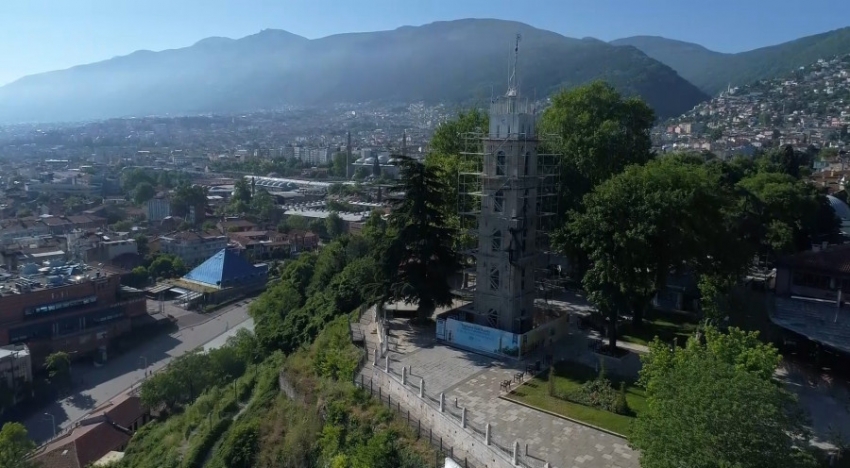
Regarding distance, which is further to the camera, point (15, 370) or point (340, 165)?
point (340, 165)

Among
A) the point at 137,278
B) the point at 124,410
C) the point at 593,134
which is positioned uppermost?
the point at 593,134

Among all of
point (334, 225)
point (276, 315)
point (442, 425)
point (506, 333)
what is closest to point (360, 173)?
point (334, 225)

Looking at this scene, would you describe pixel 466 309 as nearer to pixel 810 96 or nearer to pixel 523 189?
pixel 523 189

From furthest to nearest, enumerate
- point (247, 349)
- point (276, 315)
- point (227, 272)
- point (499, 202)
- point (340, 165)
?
point (340, 165) < point (227, 272) < point (276, 315) < point (247, 349) < point (499, 202)

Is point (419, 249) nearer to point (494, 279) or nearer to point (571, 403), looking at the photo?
point (494, 279)

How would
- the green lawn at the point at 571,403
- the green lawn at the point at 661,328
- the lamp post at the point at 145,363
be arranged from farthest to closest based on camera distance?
the lamp post at the point at 145,363 < the green lawn at the point at 661,328 < the green lawn at the point at 571,403

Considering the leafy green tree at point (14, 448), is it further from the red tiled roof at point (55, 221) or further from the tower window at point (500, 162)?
the red tiled roof at point (55, 221)

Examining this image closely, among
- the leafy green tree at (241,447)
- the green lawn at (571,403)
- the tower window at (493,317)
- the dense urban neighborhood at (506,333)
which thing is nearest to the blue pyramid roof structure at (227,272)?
the dense urban neighborhood at (506,333)
